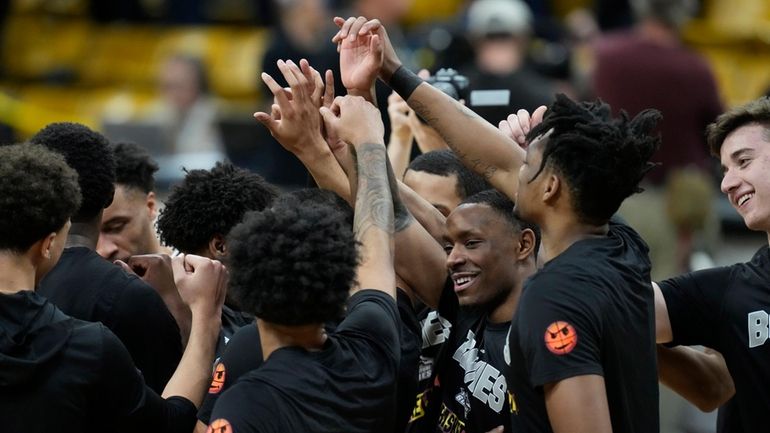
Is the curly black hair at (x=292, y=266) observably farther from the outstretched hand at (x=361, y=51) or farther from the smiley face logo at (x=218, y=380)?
the outstretched hand at (x=361, y=51)

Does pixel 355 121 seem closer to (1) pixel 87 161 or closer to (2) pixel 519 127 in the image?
(2) pixel 519 127

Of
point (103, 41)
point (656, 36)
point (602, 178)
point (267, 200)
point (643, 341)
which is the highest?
point (602, 178)

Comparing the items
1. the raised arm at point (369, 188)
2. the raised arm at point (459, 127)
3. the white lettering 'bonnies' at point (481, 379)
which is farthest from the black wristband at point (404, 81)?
the white lettering 'bonnies' at point (481, 379)

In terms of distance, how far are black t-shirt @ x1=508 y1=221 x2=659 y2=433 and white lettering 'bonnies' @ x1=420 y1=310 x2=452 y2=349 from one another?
0.85 meters

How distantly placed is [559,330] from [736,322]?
1.21 metres

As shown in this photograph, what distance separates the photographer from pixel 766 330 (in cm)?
487

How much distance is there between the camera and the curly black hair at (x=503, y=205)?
16.2 ft

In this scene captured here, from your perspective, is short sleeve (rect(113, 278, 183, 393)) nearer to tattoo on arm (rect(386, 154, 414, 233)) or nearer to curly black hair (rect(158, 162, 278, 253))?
curly black hair (rect(158, 162, 278, 253))

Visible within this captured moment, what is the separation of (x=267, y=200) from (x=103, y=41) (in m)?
9.85

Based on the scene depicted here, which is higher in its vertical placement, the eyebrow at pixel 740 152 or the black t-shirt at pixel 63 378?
the eyebrow at pixel 740 152

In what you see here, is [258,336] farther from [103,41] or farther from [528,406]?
[103,41]

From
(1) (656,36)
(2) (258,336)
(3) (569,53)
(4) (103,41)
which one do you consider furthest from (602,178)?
(4) (103,41)

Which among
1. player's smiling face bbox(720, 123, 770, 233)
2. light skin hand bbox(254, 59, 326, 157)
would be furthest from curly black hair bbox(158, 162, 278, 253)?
player's smiling face bbox(720, 123, 770, 233)

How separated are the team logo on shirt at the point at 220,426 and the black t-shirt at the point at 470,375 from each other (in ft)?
3.76
